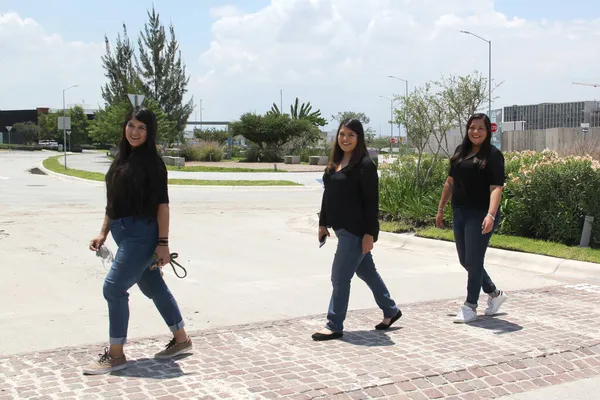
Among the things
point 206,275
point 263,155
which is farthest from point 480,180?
point 263,155

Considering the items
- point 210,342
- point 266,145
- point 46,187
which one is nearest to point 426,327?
point 210,342

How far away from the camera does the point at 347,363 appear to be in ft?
16.8

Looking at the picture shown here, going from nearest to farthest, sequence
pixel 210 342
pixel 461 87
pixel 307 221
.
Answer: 1. pixel 210 342
2. pixel 307 221
3. pixel 461 87

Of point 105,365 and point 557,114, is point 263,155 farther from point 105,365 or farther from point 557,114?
point 557,114

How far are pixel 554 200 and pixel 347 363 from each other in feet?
21.1

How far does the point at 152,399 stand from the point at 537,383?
2.64 metres

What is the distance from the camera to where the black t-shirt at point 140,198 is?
15.8ft

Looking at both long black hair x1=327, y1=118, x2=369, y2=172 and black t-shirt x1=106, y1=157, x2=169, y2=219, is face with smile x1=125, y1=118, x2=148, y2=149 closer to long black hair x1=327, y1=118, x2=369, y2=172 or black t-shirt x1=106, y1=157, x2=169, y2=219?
black t-shirt x1=106, y1=157, x2=169, y2=219

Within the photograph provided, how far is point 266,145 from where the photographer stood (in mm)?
54500

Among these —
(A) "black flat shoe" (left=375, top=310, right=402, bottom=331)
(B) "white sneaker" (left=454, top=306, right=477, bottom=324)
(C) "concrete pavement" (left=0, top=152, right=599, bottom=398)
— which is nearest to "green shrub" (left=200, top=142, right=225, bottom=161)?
(C) "concrete pavement" (left=0, top=152, right=599, bottom=398)

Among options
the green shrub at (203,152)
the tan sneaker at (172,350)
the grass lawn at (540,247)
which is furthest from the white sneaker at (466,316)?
the green shrub at (203,152)

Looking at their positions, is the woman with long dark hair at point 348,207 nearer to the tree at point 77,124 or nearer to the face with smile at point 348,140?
the face with smile at point 348,140

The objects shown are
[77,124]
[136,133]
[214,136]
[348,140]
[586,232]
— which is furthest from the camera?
[77,124]

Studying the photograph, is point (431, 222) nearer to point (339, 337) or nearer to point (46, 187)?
point (339, 337)
